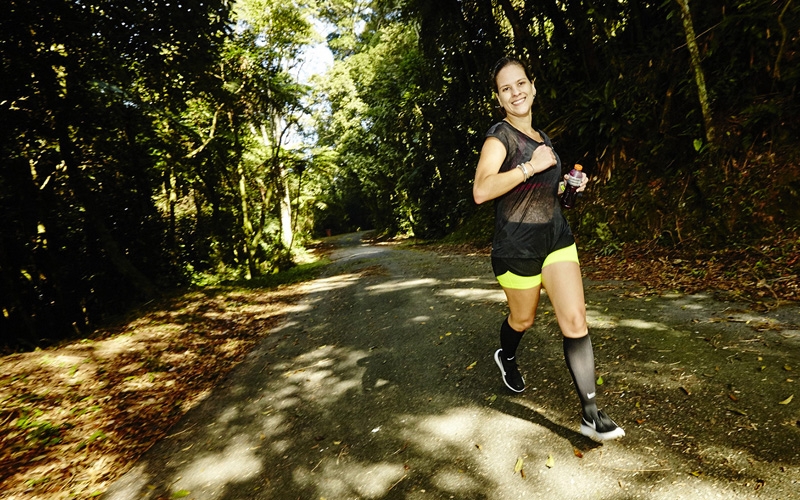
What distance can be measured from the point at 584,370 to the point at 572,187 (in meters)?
1.15

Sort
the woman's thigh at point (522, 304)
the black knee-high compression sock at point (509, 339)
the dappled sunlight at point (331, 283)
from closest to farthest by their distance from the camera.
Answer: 1. the woman's thigh at point (522, 304)
2. the black knee-high compression sock at point (509, 339)
3. the dappled sunlight at point (331, 283)

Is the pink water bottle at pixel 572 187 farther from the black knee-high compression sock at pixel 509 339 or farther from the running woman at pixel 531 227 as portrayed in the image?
the black knee-high compression sock at pixel 509 339

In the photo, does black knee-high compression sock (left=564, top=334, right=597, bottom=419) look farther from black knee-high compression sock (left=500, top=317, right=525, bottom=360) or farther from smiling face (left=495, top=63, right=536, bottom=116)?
smiling face (left=495, top=63, right=536, bottom=116)

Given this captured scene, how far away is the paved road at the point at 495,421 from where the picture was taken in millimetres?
2025

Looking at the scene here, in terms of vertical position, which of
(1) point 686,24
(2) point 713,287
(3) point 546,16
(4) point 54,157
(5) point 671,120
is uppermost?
(3) point 546,16

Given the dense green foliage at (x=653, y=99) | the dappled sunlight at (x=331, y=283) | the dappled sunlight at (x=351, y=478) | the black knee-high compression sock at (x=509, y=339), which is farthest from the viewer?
the dappled sunlight at (x=331, y=283)

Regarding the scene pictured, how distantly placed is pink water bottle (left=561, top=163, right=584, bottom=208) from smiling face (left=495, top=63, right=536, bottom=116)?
1.60 feet

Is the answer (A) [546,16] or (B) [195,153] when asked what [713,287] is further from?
(B) [195,153]

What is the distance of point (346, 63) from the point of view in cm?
2425

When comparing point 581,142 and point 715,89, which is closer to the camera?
point 715,89

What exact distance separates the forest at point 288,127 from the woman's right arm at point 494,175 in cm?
383

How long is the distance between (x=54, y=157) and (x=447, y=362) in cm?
1055

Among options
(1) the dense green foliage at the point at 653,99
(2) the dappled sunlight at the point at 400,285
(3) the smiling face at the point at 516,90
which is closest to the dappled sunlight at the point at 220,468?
(3) the smiling face at the point at 516,90

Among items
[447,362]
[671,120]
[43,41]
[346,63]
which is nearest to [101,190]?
[43,41]
